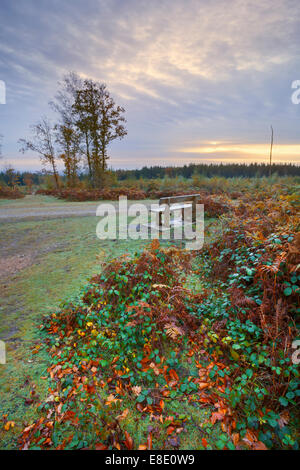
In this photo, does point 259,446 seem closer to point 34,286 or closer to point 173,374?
point 173,374

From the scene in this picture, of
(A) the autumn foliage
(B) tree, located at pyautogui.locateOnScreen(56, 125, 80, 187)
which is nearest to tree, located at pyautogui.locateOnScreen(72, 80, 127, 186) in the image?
(B) tree, located at pyautogui.locateOnScreen(56, 125, 80, 187)

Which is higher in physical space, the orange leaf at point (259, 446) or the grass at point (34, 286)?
the grass at point (34, 286)

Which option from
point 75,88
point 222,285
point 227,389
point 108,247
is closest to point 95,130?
point 75,88

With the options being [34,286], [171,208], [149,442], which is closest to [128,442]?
[149,442]

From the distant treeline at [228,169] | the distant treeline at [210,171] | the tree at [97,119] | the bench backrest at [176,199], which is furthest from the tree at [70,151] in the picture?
the distant treeline at [228,169]

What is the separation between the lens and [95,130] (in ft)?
65.8

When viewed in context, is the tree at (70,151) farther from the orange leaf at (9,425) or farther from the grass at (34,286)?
the orange leaf at (9,425)

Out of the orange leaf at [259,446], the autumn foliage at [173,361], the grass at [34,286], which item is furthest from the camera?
the grass at [34,286]

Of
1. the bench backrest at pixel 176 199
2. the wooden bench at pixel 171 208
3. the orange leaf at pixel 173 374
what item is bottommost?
the orange leaf at pixel 173 374

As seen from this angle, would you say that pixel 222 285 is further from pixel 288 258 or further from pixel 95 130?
pixel 95 130

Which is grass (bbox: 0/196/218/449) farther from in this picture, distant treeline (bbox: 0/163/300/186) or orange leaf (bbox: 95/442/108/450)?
distant treeline (bbox: 0/163/300/186)

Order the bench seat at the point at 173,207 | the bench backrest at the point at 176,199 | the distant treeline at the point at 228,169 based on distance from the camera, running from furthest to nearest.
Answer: the distant treeline at the point at 228,169, the bench backrest at the point at 176,199, the bench seat at the point at 173,207

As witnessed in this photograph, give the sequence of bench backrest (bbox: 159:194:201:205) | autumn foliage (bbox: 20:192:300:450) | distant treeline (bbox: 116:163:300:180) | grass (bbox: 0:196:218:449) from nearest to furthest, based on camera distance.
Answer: autumn foliage (bbox: 20:192:300:450) → grass (bbox: 0:196:218:449) → bench backrest (bbox: 159:194:201:205) → distant treeline (bbox: 116:163:300:180)

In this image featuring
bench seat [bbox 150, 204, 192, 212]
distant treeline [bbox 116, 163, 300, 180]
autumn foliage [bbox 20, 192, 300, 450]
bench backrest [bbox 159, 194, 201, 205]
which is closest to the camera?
autumn foliage [bbox 20, 192, 300, 450]
